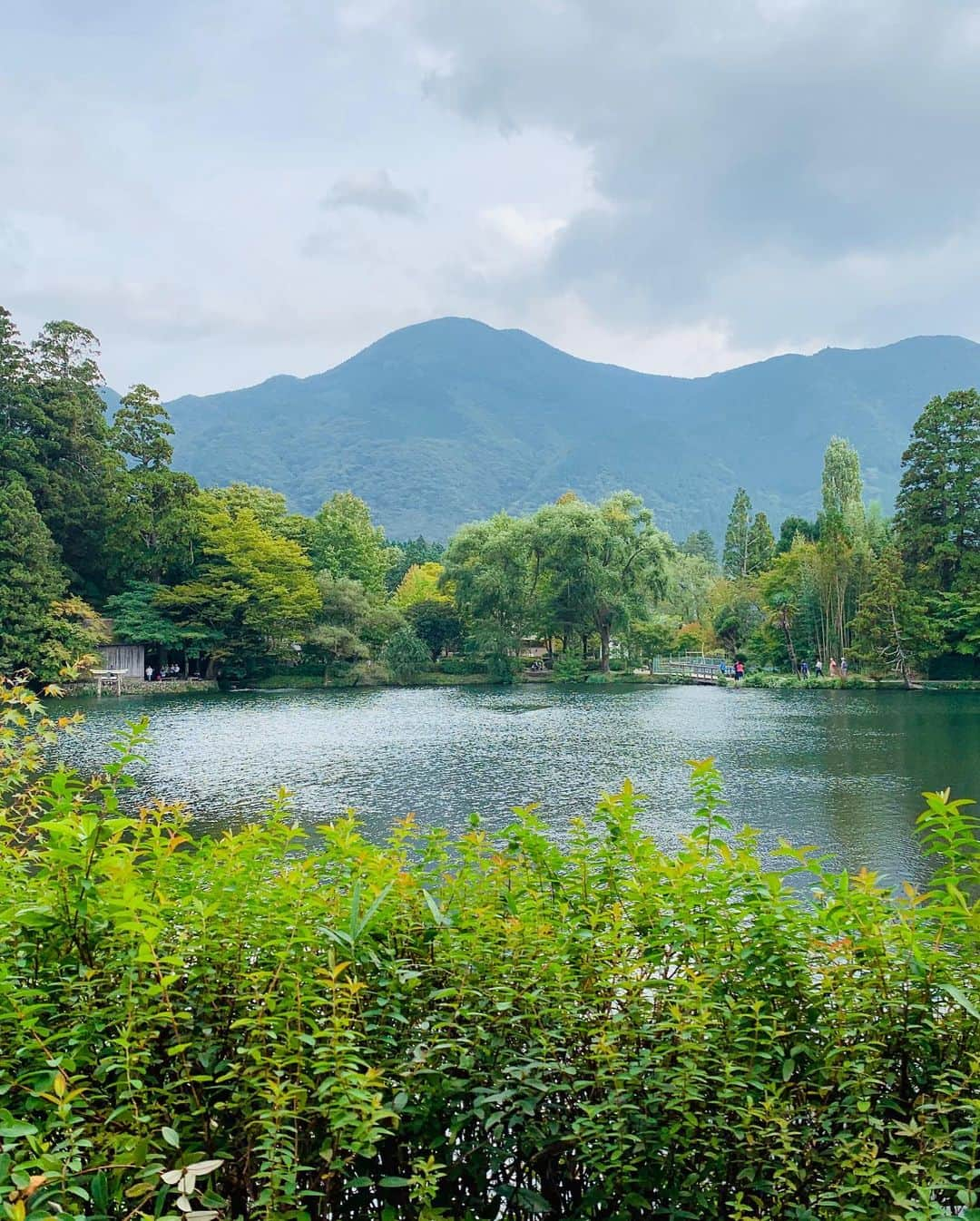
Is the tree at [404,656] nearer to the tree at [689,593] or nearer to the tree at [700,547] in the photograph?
the tree at [689,593]

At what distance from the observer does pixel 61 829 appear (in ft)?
5.18

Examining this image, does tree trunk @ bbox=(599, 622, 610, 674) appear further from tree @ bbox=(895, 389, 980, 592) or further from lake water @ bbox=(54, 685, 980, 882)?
tree @ bbox=(895, 389, 980, 592)

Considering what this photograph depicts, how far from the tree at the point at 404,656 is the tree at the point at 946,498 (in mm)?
19606

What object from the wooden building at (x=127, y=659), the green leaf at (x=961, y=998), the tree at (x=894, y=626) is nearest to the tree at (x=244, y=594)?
the wooden building at (x=127, y=659)

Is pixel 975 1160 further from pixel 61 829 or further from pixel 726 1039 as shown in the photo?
pixel 61 829

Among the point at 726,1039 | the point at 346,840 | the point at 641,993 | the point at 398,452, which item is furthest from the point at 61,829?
the point at 398,452

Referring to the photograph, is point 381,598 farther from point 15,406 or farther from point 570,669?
point 15,406

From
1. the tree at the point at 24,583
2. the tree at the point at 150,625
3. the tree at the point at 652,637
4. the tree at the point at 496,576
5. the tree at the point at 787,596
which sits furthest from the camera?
the tree at the point at 652,637

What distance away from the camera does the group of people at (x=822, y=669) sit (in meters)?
33.7

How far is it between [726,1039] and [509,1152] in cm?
44

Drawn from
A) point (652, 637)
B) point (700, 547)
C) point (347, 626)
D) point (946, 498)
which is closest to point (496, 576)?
point (347, 626)

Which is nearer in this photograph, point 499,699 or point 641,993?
point 641,993

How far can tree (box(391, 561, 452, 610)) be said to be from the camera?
41.4 metres

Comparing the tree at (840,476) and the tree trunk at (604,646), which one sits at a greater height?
the tree at (840,476)
